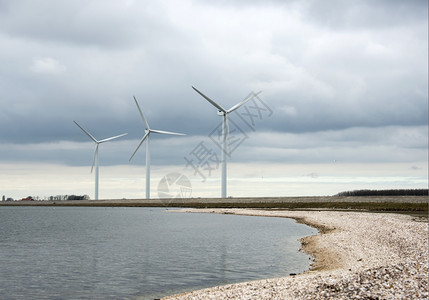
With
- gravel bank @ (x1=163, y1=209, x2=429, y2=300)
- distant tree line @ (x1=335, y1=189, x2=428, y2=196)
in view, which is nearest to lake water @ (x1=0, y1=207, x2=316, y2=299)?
gravel bank @ (x1=163, y1=209, x2=429, y2=300)

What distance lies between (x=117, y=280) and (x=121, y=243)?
20762mm

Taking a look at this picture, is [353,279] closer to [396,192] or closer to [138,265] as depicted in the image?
[138,265]

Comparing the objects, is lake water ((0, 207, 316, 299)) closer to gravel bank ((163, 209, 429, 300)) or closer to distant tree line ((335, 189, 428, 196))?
gravel bank ((163, 209, 429, 300))

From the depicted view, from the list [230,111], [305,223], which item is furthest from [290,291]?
[230,111]

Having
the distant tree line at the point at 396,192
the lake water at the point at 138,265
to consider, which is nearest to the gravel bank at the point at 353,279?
the lake water at the point at 138,265

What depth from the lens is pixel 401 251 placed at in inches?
1131

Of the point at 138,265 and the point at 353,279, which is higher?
the point at 353,279

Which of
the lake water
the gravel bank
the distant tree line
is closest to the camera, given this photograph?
the gravel bank

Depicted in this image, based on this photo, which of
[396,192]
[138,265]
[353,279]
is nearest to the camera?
[353,279]

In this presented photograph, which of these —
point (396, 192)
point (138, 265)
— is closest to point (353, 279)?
point (138, 265)

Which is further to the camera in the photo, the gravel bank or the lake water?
the lake water

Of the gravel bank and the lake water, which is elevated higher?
the gravel bank

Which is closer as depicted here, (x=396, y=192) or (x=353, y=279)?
(x=353, y=279)

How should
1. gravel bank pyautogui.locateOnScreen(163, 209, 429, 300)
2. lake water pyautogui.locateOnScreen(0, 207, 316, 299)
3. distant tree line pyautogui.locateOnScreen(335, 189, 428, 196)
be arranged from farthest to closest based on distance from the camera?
distant tree line pyautogui.locateOnScreen(335, 189, 428, 196), lake water pyautogui.locateOnScreen(0, 207, 316, 299), gravel bank pyautogui.locateOnScreen(163, 209, 429, 300)
